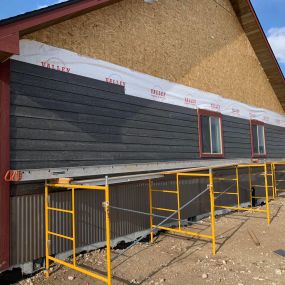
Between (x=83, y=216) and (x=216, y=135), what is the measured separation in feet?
21.5

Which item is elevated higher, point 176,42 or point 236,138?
point 176,42

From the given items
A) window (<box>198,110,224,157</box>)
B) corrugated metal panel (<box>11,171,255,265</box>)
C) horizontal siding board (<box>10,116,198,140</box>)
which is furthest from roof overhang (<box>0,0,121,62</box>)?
window (<box>198,110,224,157</box>)

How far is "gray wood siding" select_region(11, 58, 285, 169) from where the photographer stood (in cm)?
578

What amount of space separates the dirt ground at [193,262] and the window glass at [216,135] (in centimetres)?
351

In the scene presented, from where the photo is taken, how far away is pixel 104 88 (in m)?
7.38

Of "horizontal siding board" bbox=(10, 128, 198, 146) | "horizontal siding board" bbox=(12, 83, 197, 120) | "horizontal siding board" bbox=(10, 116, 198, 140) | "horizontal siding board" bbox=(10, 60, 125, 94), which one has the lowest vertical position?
"horizontal siding board" bbox=(10, 128, 198, 146)

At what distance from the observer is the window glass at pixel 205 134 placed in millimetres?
10781

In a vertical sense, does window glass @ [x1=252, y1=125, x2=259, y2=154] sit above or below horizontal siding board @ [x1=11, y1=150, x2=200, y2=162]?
above

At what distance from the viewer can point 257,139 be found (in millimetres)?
14570

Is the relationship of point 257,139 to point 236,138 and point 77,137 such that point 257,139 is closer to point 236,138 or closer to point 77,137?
point 236,138

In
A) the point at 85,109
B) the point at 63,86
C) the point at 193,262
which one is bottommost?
the point at 193,262

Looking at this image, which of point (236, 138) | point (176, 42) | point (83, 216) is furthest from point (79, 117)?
point (236, 138)

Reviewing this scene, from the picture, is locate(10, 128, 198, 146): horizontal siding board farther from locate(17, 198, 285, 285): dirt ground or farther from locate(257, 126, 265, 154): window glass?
locate(257, 126, 265, 154): window glass

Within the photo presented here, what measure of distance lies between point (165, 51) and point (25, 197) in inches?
237
